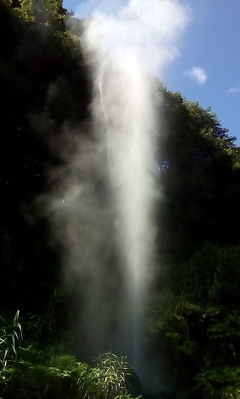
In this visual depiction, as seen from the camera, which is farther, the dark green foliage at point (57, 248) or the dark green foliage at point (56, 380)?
the dark green foliage at point (57, 248)

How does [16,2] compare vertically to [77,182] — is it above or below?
above

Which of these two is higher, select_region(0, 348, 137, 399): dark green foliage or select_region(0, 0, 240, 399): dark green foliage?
select_region(0, 0, 240, 399): dark green foliage

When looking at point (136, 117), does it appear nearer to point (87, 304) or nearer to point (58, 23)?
point (58, 23)

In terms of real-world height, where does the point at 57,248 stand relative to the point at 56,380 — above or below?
above

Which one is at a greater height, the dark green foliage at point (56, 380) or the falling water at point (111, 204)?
the falling water at point (111, 204)

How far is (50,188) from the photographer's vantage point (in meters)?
9.02

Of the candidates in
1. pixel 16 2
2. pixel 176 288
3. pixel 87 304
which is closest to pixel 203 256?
pixel 176 288

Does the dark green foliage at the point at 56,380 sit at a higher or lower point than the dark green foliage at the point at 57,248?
lower

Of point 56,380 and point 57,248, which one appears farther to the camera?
point 57,248

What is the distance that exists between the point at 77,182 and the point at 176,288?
3287mm

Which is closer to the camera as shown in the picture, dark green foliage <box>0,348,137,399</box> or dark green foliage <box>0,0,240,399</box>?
dark green foliage <box>0,348,137,399</box>

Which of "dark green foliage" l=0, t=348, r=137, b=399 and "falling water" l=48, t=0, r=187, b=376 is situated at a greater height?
"falling water" l=48, t=0, r=187, b=376

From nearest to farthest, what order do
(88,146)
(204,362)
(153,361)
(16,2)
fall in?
(204,362), (153,361), (88,146), (16,2)

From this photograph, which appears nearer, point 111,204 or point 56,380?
point 56,380
